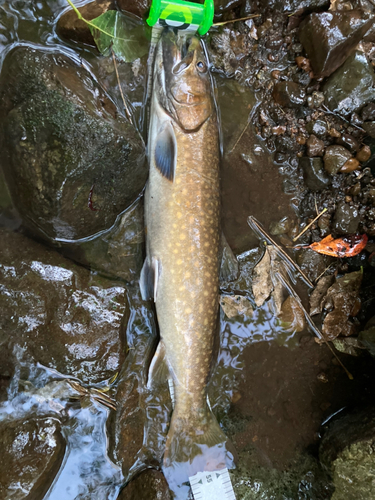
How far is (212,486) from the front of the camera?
2709mm

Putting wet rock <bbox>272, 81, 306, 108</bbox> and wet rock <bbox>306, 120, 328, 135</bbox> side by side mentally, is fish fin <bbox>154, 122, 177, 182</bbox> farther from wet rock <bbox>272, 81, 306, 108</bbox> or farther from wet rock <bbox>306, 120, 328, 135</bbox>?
wet rock <bbox>306, 120, 328, 135</bbox>

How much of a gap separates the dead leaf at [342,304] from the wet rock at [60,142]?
2.02m

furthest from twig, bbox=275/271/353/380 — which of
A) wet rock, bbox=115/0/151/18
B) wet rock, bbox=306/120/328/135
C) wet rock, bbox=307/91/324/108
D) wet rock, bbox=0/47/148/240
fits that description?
wet rock, bbox=115/0/151/18

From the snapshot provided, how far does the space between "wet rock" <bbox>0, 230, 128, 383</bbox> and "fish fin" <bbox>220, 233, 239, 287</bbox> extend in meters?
0.87

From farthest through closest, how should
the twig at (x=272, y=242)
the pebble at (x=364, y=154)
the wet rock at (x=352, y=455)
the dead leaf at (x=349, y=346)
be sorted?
1. the twig at (x=272, y=242)
2. the dead leaf at (x=349, y=346)
3. the pebble at (x=364, y=154)
4. the wet rock at (x=352, y=455)

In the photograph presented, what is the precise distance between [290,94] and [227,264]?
155cm

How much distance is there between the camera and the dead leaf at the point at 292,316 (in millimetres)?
2992

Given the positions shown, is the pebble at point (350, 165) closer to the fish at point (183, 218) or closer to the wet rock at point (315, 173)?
the wet rock at point (315, 173)

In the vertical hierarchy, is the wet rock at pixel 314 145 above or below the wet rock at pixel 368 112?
below

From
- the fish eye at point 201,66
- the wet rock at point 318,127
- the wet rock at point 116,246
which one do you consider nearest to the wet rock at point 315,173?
the wet rock at point 318,127

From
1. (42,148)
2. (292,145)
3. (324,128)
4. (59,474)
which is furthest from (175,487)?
(324,128)

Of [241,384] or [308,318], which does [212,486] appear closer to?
[241,384]

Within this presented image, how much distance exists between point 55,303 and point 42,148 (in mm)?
1114

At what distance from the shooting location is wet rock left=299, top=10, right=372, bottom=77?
2.65m
